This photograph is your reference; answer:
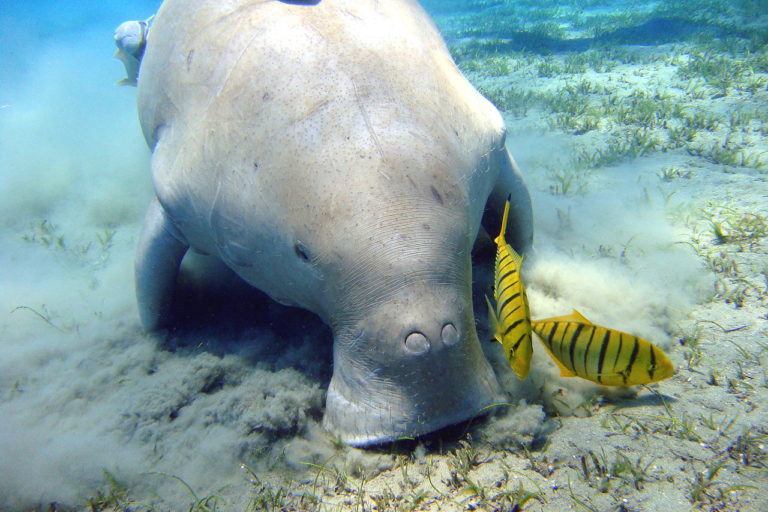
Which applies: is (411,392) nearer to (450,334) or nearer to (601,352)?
(450,334)

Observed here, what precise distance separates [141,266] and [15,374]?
1.34 meters

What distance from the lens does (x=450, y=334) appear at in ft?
6.18

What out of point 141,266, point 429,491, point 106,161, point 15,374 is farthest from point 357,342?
point 106,161

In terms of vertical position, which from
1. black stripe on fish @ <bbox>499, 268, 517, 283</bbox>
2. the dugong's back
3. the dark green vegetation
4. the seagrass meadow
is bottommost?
the dark green vegetation

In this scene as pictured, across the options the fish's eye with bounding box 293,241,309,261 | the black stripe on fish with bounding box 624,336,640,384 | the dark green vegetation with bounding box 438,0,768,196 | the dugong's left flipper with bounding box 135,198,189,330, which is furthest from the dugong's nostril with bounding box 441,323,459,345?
the dark green vegetation with bounding box 438,0,768,196

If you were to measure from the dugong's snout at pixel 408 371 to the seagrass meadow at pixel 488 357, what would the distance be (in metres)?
0.21

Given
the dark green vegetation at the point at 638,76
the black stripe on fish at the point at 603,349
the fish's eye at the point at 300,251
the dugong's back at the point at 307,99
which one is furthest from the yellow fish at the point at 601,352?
the dark green vegetation at the point at 638,76

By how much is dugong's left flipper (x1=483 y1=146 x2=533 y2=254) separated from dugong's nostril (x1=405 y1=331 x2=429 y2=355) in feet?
5.23

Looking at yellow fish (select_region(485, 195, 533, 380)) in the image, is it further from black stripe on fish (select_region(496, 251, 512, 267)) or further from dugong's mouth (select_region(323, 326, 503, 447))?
dugong's mouth (select_region(323, 326, 503, 447))

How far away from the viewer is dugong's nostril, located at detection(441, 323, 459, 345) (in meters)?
1.87

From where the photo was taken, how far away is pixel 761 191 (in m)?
4.68

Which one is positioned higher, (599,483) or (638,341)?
(638,341)

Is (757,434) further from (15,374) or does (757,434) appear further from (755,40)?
(755,40)

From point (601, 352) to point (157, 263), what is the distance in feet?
10.3
